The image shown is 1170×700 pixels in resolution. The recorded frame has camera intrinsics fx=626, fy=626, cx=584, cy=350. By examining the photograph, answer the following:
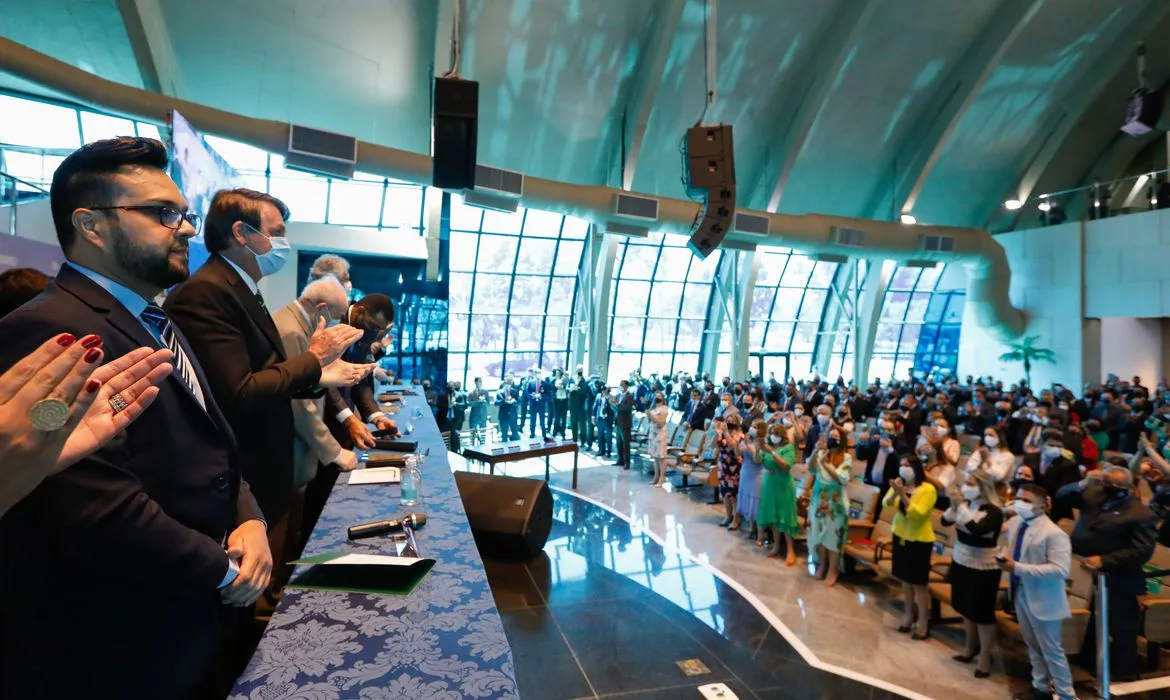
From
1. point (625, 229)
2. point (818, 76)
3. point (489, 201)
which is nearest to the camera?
point (489, 201)

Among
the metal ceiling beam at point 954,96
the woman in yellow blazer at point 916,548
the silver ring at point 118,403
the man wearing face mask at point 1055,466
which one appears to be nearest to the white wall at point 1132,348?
the metal ceiling beam at point 954,96

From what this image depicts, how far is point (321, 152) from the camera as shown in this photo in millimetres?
9797

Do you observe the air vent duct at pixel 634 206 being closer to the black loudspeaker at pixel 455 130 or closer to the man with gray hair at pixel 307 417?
the black loudspeaker at pixel 455 130

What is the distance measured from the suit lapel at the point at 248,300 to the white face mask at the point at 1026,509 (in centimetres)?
469

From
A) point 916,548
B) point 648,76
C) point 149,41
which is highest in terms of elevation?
point 648,76

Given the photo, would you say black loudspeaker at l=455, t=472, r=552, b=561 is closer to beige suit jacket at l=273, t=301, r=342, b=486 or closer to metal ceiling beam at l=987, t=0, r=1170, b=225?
beige suit jacket at l=273, t=301, r=342, b=486

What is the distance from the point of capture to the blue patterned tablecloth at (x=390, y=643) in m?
1.31

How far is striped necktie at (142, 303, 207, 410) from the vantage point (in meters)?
1.50

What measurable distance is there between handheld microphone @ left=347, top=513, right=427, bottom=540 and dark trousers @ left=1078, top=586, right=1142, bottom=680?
5.09 m

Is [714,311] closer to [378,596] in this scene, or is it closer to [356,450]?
[356,450]

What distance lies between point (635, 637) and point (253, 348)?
10.3 feet

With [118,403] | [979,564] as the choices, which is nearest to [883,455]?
[979,564]

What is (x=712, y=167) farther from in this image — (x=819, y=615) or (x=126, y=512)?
(x=126, y=512)

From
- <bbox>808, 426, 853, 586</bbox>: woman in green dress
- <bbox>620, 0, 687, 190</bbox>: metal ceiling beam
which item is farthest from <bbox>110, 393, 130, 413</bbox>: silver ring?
<bbox>620, 0, 687, 190</bbox>: metal ceiling beam
